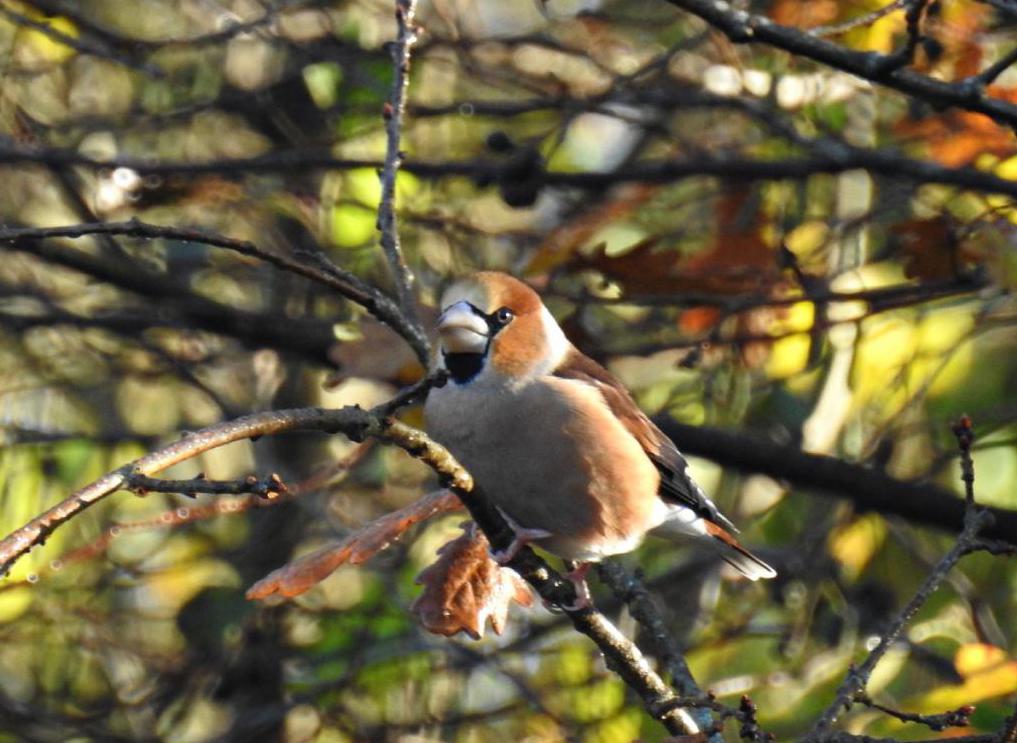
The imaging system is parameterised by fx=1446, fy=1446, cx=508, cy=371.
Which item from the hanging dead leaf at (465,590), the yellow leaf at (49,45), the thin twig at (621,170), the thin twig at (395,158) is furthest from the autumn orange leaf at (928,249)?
the yellow leaf at (49,45)

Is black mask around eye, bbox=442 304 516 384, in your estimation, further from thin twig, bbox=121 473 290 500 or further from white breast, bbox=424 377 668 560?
thin twig, bbox=121 473 290 500

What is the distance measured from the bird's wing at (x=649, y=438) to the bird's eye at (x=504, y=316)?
0.71 feet

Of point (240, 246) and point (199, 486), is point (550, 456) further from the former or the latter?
point (199, 486)

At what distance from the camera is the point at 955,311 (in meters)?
5.77

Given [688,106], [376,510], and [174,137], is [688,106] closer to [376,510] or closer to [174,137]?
[376,510]

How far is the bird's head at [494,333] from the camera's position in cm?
376

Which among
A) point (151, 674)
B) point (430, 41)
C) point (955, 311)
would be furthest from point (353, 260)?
point (955, 311)

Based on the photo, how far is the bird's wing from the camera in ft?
13.4

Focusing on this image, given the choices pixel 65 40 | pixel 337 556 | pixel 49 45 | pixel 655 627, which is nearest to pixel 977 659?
pixel 655 627

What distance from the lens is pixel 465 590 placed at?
3215 mm

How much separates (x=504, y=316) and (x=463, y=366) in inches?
8.7

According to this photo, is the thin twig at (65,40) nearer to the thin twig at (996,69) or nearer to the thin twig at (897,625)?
the thin twig at (996,69)

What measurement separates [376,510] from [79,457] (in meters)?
1.33

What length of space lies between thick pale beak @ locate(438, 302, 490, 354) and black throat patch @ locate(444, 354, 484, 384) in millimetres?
13
